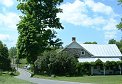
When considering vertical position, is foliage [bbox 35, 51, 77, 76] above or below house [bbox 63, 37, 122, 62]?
below

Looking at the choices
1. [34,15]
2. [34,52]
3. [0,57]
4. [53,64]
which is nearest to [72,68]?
[53,64]

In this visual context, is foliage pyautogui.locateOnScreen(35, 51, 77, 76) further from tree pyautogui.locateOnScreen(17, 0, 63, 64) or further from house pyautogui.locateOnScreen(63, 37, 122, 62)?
house pyautogui.locateOnScreen(63, 37, 122, 62)

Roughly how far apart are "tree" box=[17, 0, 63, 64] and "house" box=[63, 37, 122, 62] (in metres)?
8.03

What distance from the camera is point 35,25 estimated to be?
73000mm

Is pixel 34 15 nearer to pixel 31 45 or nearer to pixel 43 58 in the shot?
pixel 31 45

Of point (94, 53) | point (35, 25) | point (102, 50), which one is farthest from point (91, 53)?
point (35, 25)

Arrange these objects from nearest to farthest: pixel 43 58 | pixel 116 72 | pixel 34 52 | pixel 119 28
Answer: pixel 119 28 → pixel 43 58 → pixel 34 52 → pixel 116 72

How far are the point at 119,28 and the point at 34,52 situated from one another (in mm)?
22973

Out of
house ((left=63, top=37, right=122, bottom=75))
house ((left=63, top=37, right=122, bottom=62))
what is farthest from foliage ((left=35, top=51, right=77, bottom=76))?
house ((left=63, top=37, right=122, bottom=62))

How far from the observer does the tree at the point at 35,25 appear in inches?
2854

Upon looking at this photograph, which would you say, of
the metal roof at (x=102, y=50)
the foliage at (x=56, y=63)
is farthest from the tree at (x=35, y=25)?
the metal roof at (x=102, y=50)

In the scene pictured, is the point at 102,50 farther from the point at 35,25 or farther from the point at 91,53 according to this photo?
the point at 35,25

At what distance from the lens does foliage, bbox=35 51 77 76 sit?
6631cm

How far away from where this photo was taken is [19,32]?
74250mm
